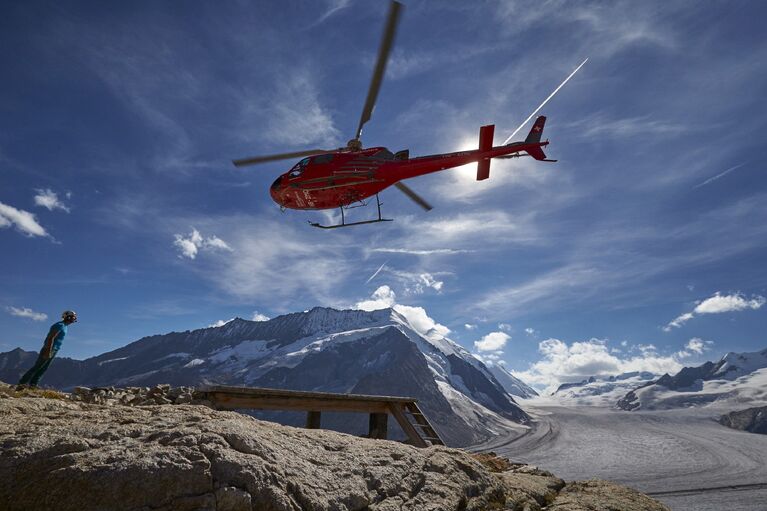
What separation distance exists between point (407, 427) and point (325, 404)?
86.7 inches

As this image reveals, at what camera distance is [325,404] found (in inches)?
405

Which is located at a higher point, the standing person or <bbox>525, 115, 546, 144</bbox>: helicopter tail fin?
<bbox>525, 115, 546, 144</bbox>: helicopter tail fin

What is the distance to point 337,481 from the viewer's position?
14.5 ft

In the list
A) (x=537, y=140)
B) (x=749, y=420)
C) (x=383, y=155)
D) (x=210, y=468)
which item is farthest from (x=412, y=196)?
(x=749, y=420)

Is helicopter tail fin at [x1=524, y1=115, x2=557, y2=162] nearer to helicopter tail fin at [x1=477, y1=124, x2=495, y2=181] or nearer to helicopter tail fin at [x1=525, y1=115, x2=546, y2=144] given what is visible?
helicopter tail fin at [x1=525, y1=115, x2=546, y2=144]

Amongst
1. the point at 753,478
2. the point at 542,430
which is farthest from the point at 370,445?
the point at 542,430

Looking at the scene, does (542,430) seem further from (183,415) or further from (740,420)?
(183,415)

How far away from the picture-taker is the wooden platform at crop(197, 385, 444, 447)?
8648 millimetres

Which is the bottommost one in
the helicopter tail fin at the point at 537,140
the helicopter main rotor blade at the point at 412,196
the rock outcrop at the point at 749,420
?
the rock outcrop at the point at 749,420

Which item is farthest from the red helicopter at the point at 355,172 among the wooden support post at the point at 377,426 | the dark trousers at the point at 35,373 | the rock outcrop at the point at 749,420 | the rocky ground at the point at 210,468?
the rock outcrop at the point at 749,420

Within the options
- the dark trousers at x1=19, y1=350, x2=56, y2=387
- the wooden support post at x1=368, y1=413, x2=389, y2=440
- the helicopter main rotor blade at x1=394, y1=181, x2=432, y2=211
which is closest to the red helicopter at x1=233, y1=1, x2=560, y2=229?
the helicopter main rotor blade at x1=394, y1=181, x2=432, y2=211

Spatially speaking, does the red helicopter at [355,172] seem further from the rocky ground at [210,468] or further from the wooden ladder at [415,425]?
the rocky ground at [210,468]

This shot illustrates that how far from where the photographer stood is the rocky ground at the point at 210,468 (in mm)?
3469

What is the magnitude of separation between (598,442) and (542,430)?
37609mm
